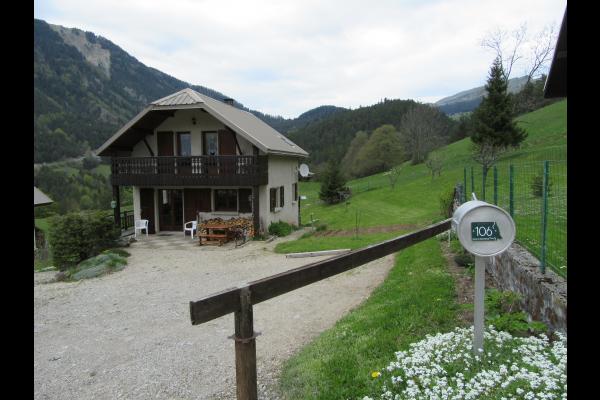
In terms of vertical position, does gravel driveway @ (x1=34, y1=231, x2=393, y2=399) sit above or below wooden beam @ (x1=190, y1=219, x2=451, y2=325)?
below

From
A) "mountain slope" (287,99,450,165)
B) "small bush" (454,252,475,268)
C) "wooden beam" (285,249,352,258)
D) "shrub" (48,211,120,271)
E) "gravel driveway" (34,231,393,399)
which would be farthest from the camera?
"mountain slope" (287,99,450,165)

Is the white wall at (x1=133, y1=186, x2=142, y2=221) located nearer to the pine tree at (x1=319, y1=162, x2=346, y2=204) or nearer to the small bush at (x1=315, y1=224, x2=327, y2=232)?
the small bush at (x1=315, y1=224, x2=327, y2=232)

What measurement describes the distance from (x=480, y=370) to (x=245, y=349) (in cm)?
236

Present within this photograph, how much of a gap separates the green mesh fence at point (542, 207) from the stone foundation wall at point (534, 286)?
16 centimetres

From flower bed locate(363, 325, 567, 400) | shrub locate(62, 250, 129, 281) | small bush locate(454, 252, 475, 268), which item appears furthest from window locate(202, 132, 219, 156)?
flower bed locate(363, 325, 567, 400)

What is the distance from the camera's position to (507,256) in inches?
221

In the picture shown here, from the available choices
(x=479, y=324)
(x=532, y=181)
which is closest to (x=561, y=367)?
(x=479, y=324)

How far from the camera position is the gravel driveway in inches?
198

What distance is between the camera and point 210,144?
63.2ft

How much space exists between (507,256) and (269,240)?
1251 centimetres

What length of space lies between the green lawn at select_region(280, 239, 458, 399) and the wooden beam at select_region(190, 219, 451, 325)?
4.18 ft

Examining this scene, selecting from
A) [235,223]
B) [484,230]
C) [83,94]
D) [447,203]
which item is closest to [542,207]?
[484,230]

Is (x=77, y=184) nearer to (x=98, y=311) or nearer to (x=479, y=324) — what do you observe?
(x=98, y=311)

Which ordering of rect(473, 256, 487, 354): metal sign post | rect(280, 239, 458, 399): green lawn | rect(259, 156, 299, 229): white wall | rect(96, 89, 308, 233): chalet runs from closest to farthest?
rect(473, 256, 487, 354): metal sign post
rect(280, 239, 458, 399): green lawn
rect(96, 89, 308, 233): chalet
rect(259, 156, 299, 229): white wall
